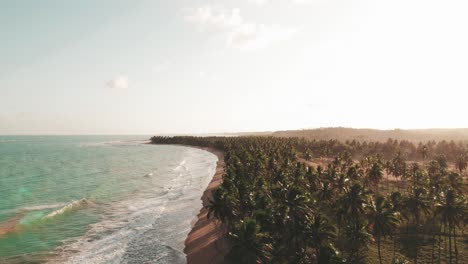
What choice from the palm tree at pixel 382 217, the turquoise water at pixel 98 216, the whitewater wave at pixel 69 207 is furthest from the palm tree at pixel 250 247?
the whitewater wave at pixel 69 207

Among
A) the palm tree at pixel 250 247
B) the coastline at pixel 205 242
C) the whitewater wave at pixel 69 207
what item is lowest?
the coastline at pixel 205 242

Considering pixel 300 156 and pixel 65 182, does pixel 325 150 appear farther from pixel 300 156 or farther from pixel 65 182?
pixel 65 182

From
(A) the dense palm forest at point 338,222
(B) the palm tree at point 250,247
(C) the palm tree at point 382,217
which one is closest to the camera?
(B) the palm tree at point 250,247

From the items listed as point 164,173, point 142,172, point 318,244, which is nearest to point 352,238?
point 318,244

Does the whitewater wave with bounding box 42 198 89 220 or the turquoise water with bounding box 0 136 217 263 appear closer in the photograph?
the turquoise water with bounding box 0 136 217 263

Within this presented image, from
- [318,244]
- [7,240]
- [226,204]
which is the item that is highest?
[226,204]

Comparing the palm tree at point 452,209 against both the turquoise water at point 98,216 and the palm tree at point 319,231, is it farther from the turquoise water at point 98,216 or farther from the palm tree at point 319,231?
the turquoise water at point 98,216

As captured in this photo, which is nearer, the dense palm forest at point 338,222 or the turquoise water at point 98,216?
the dense palm forest at point 338,222

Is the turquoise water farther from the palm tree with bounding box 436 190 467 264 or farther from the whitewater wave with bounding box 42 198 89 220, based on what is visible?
the palm tree with bounding box 436 190 467 264

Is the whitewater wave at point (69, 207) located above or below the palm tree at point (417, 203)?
below

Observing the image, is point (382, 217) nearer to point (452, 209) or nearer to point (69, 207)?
point (452, 209)

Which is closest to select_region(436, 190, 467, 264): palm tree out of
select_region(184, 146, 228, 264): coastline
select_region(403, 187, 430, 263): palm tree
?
select_region(403, 187, 430, 263): palm tree
